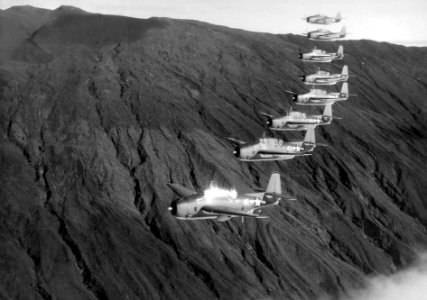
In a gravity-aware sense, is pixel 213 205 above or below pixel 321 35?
below

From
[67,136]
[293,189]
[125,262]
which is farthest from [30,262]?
[293,189]

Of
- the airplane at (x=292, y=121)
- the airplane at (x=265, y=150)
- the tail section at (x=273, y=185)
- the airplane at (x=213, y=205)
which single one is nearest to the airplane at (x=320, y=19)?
the airplane at (x=292, y=121)

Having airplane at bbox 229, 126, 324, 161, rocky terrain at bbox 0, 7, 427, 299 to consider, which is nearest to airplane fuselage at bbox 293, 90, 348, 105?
rocky terrain at bbox 0, 7, 427, 299

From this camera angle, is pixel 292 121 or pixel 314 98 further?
pixel 314 98

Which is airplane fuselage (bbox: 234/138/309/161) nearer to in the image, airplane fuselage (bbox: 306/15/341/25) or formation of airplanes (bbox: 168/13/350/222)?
formation of airplanes (bbox: 168/13/350/222)

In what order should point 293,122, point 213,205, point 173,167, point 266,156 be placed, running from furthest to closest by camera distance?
point 173,167, point 293,122, point 266,156, point 213,205

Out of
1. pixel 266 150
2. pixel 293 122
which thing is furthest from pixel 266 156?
pixel 293 122

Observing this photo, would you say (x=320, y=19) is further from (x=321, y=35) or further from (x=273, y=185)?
(x=273, y=185)

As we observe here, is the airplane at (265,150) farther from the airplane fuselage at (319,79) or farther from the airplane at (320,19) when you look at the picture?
the airplane at (320,19)
